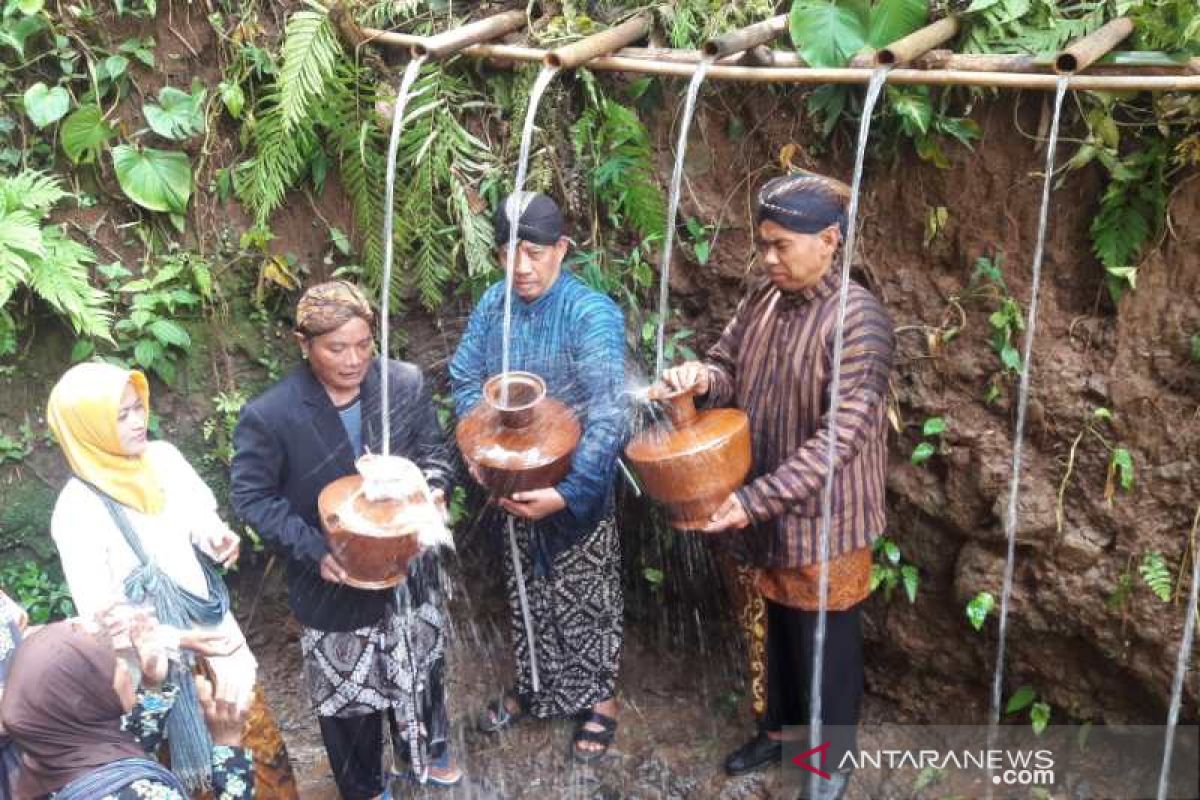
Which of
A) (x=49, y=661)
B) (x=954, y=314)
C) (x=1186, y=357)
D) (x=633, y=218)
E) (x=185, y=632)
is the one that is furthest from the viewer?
(x=633, y=218)

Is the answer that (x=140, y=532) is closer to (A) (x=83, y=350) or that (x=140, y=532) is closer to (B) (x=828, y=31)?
(A) (x=83, y=350)

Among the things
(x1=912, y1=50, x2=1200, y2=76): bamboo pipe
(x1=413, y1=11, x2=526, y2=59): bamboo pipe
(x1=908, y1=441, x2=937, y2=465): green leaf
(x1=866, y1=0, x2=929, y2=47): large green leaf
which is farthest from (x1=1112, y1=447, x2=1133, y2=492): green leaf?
(x1=413, y1=11, x2=526, y2=59): bamboo pipe

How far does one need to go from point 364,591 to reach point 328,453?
47 cm

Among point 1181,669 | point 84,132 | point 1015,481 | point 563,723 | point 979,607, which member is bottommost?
point 563,723

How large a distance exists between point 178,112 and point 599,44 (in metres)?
2.02

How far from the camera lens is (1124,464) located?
13.6ft

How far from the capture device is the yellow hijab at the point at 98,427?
3.23 meters

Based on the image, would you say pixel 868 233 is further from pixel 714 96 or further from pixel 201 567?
pixel 201 567

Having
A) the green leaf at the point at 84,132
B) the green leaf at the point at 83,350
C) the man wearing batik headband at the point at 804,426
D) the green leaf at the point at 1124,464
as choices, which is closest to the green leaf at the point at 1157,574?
the green leaf at the point at 1124,464

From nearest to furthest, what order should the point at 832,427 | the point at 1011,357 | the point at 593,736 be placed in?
the point at 832,427 → the point at 1011,357 → the point at 593,736

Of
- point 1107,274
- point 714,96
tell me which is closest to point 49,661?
point 714,96

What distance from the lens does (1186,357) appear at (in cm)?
404

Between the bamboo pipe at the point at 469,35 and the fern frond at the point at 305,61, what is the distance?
0.50 meters

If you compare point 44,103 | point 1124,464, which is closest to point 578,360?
point 1124,464
